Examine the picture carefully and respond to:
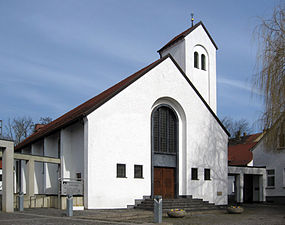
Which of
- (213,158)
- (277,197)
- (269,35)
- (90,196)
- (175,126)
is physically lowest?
(277,197)

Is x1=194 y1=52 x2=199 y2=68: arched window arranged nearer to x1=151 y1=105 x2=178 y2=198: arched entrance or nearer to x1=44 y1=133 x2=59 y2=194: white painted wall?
x1=151 y1=105 x2=178 y2=198: arched entrance

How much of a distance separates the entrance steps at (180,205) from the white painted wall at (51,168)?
6584 mm

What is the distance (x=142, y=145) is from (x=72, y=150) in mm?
4393

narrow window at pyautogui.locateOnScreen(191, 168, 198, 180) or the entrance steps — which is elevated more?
narrow window at pyautogui.locateOnScreen(191, 168, 198, 180)

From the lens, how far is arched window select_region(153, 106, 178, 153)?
2541 cm

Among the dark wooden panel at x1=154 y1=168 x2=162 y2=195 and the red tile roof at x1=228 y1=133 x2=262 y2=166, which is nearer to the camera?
the dark wooden panel at x1=154 y1=168 x2=162 y2=195

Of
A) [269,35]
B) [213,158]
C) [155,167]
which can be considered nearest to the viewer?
[269,35]

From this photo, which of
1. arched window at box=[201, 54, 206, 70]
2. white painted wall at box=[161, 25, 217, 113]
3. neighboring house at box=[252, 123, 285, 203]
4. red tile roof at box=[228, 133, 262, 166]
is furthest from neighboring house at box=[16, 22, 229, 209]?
red tile roof at box=[228, 133, 262, 166]

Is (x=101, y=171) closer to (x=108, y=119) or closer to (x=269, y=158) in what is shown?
(x=108, y=119)

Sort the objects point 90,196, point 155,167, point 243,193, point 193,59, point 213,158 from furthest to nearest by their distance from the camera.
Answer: point 243,193 < point 193,59 < point 213,158 < point 155,167 < point 90,196

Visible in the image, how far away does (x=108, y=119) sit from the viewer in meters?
22.8

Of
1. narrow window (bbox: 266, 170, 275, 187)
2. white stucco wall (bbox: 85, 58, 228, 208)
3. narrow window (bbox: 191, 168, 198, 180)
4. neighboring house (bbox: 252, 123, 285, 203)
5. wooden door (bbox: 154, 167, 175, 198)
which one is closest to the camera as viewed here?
white stucco wall (bbox: 85, 58, 228, 208)

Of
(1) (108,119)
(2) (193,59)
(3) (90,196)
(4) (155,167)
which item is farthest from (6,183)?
(2) (193,59)

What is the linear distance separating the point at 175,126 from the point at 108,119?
18.5 feet
